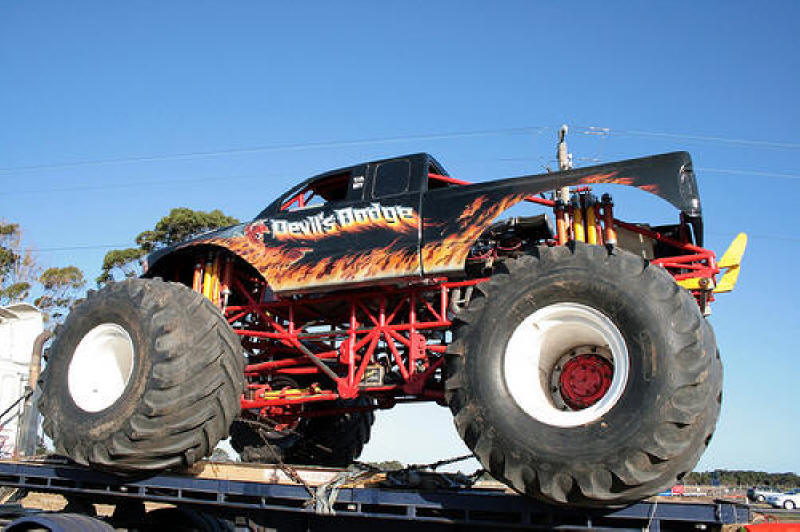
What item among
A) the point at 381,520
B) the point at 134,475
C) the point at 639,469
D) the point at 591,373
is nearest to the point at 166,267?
the point at 134,475

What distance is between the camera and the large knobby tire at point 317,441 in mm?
9883

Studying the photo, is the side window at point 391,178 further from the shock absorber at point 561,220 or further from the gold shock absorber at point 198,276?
the gold shock absorber at point 198,276

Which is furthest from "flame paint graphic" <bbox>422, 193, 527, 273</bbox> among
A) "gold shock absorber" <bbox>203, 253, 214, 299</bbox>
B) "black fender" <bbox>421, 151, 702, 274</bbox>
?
"gold shock absorber" <bbox>203, 253, 214, 299</bbox>

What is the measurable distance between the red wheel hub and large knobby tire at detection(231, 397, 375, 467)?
4.76 metres

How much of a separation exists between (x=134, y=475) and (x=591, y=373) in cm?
443

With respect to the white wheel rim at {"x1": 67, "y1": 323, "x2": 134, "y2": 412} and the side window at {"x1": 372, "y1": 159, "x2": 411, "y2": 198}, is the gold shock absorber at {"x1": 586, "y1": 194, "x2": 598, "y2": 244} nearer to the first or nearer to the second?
the side window at {"x1": 372, "y1": 159, "x2": 411, "y2": 198}

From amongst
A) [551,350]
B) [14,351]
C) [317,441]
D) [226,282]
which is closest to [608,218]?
[551,350]

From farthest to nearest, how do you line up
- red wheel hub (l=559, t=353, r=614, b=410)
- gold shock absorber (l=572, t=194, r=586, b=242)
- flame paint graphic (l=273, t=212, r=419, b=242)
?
flame paint graphic (l=273, t=212, r=419, b=242)
gold shock absorber (l=572, t=194, r=586, b=242)
red wheel hub (l=559, t=353, r=614, b=410)

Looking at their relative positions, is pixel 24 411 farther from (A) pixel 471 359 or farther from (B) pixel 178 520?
(A) pixel 471 359

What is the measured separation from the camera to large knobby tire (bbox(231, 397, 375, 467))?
9883 millimetres

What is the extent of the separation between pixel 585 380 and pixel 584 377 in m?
0.03

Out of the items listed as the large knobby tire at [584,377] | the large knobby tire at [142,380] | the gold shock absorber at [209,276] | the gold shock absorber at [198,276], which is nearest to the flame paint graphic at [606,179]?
the large knobby tire at [584,377]

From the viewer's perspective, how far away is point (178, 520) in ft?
25.6

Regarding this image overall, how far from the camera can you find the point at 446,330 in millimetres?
7586
